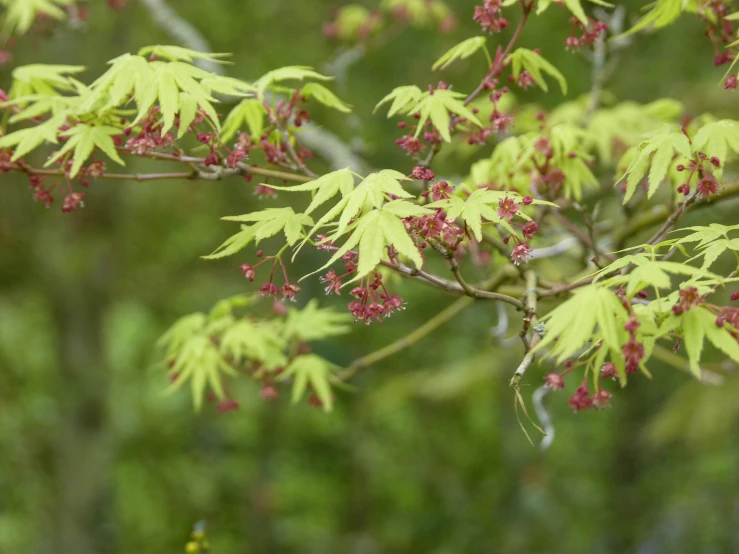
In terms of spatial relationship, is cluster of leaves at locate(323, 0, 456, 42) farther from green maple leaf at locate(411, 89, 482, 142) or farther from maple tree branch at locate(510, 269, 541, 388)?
maple tree branch at locate(510, 269, 541, 388)

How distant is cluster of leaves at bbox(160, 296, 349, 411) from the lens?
2365 mm

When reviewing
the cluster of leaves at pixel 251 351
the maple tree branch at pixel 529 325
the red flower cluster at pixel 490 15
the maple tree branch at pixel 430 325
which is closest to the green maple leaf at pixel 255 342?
the cluster of leaves at pixel 251 351

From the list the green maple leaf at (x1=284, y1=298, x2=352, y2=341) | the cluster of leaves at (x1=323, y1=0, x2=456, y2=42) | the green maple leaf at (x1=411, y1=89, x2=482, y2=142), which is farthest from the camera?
the cluster of leaves at (x1=323, y1=0, x2=456, y2=42)

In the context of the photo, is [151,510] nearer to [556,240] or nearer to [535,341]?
[556,240]

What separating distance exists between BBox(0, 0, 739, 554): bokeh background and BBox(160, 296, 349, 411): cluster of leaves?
3.64 meters

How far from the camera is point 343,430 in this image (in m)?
9.41

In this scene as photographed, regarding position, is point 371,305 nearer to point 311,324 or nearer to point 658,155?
point 658,155

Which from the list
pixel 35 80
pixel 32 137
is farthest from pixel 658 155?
pixel 35 80

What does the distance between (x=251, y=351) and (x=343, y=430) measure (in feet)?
23.6

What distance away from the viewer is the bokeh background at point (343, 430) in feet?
22.7

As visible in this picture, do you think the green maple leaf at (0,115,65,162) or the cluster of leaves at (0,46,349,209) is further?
the green maple leaf at (0,115,65,162)

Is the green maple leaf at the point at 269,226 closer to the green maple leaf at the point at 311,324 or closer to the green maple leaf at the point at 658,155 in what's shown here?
the green maple leaf at the point at 658,155

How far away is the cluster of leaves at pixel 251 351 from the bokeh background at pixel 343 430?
3645mm

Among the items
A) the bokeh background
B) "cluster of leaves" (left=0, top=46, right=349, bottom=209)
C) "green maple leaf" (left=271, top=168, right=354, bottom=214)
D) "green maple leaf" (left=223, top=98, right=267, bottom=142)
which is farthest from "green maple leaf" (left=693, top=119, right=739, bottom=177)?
the bokeh background
